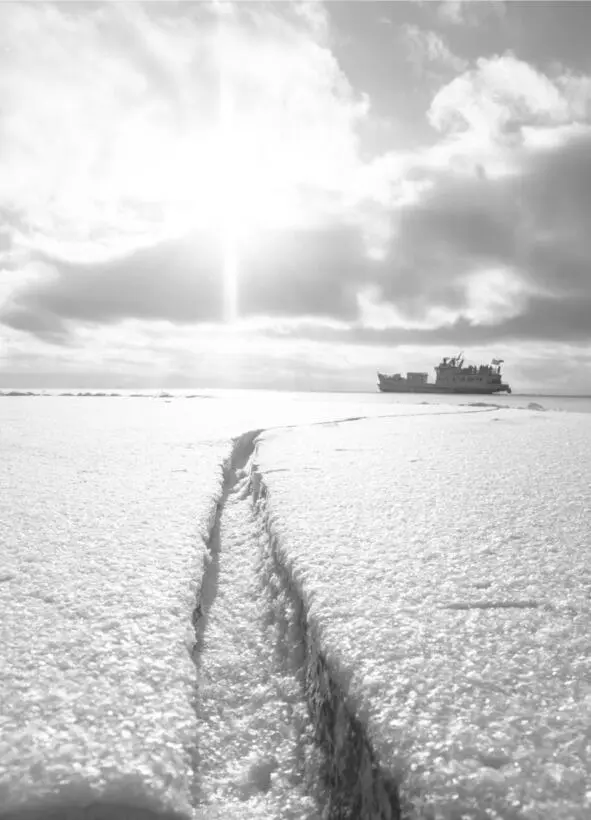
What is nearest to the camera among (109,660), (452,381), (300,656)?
(109,660)

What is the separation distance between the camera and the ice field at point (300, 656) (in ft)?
1.92

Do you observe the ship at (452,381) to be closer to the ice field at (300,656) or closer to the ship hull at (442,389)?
the ship hull at (442,389)

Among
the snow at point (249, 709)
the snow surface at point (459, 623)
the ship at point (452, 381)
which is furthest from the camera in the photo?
the ship at point (452, 381)

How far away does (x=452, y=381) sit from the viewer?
49.2 metres

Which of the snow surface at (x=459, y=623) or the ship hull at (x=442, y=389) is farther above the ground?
the ship hull at (x=442, y=389)

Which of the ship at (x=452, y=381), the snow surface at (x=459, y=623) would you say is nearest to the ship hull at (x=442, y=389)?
the ship at (x=452, y=381)

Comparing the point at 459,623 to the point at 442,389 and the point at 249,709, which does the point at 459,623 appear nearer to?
the point at 249,709

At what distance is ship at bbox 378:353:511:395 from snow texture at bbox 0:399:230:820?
48402mm

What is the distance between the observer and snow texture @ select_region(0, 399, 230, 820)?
0.60 meters

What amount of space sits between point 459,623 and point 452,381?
5065 centimetres

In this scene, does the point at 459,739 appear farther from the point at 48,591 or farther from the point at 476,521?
the point at 476,521

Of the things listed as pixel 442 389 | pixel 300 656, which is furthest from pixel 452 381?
pixel 300 656

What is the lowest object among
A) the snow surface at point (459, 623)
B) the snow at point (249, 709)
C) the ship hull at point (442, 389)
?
the snow at point (249, 709)

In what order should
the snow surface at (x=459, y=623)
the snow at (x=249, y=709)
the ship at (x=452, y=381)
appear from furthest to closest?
1. the ship at (x=452, y=381)
2. the snow at (x=249, y=709)
3. the snow surface at (x=459, y=623)
